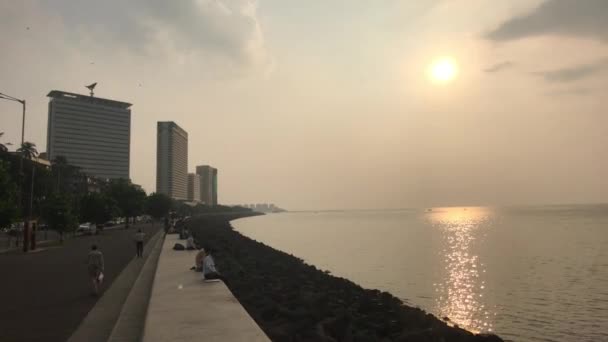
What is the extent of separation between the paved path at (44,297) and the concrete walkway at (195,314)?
6.54 ft

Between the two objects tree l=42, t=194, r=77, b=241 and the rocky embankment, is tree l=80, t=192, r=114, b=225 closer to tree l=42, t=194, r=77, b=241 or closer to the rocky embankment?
tree l=42, t=194, r=77, b=241

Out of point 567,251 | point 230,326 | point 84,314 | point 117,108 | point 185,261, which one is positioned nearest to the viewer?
point 230,326

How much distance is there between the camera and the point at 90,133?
7333 inches

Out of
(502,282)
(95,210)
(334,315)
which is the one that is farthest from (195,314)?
(95,210)

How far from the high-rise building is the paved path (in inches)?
6818

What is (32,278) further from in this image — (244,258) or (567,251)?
(567,251)

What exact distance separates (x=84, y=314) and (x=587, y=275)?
3079 cm

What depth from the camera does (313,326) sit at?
39.0 ft

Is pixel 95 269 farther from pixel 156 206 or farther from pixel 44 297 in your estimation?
pixel 156 206

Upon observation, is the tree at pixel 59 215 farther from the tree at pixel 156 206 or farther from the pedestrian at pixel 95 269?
the tree at pixel 156 206

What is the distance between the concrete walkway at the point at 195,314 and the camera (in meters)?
7.66

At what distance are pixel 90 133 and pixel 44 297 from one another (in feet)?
629

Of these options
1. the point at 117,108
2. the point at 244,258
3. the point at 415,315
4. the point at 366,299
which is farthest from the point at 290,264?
the point at 117,108

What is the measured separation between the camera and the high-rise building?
17912 centimetres
